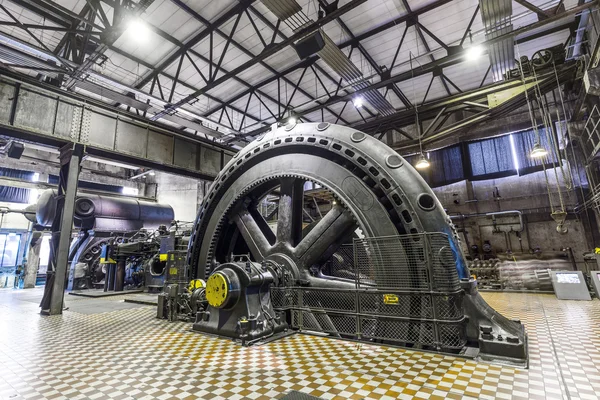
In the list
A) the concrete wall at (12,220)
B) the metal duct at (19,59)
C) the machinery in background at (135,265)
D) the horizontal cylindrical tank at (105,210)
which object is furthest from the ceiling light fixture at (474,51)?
the concrete wall at (12,220)

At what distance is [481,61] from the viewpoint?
898 cm

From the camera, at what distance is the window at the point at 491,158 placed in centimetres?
1105

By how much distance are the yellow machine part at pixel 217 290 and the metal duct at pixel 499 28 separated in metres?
6.47

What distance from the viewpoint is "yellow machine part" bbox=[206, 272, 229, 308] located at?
3795 millimetres

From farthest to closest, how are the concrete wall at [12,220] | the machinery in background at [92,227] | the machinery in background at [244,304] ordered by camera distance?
the concrete wall at [12,220], the machinery in background at [92,227], the machinery in background at [244,304]

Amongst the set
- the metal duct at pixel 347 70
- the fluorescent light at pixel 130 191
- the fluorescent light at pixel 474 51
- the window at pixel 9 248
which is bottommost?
the window at pixel 9 248

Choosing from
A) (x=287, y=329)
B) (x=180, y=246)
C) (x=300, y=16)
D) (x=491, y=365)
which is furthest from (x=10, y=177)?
(x=491, y=365)

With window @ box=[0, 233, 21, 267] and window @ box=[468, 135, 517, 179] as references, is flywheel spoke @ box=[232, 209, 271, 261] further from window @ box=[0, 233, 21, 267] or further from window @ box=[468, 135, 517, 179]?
window @ box=[0, 233, 21, 267]

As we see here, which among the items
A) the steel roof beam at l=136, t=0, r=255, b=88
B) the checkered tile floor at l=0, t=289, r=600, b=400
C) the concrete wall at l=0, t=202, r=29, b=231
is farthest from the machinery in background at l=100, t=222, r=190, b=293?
the concrete wall at l=0, t=202, r=29, b=231

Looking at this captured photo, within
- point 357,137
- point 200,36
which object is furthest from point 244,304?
point 200,36

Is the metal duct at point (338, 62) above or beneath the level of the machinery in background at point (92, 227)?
above

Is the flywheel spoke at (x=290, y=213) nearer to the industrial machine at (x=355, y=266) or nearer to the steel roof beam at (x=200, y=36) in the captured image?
the industrial machine at (x=355, y=266)

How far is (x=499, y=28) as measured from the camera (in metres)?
5.98

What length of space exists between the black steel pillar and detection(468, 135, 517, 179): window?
12755mm
